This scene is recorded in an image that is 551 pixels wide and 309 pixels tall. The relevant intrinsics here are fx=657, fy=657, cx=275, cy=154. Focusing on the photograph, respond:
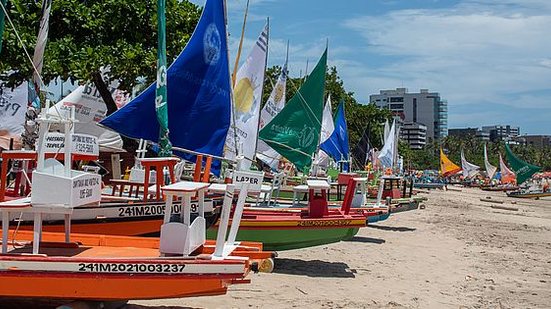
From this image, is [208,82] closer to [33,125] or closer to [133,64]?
[33,125]

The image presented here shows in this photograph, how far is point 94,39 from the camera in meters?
15.1

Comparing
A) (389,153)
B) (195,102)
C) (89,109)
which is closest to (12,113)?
(89,109)

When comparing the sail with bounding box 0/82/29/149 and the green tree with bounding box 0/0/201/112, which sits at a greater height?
the green tree with bounding box 0/0/201/112

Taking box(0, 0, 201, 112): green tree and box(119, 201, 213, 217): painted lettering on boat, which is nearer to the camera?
box(119, 201, 213, 217): painted lettering on boat

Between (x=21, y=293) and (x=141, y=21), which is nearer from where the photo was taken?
(x=21, y=293)

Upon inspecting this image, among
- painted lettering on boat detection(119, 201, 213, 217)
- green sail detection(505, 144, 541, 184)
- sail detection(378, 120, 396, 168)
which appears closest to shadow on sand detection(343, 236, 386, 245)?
painted lettering on boat detection(119, 201, 213, 217)

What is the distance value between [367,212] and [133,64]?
6545mm

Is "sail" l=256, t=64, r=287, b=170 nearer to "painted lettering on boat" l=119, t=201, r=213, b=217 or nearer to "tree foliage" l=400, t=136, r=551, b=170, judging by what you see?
"painted lettering on boat" l=119, t=201, r=213, b=217

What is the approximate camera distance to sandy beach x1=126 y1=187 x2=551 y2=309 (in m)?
9.38

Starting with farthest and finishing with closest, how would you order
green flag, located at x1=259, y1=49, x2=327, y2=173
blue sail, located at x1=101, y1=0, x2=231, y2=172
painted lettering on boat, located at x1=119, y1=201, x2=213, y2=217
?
green flag, located at x1=259, y1=49, x2=327, y2=173
blue sail, located at x1=101, y1=0, x2=231, y2=172
painted lettering on boat, located at x1=119, y1=201, x2=213, y2=217

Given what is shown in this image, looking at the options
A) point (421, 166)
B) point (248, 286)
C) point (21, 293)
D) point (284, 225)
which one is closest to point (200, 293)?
point (21, 293)

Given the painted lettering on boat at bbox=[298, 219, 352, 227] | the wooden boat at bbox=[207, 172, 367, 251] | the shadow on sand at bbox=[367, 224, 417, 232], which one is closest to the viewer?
the wooden boat at bbox=[207, 172, 367, 251]

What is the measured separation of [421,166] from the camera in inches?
5251

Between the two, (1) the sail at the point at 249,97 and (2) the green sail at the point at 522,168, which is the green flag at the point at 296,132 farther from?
(2) the green sail at the point at 522,168
